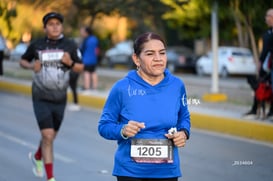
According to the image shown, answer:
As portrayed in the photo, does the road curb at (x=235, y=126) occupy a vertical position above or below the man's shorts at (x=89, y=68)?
below

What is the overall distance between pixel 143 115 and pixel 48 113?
3.22m

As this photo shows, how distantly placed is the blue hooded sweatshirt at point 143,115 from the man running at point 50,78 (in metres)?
3.01

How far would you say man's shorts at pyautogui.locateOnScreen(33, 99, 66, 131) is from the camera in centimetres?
750

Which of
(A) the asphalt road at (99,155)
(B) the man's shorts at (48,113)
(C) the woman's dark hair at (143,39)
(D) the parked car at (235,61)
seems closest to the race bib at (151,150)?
(C) the woman's dark hair at (143,39)

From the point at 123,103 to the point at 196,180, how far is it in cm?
388

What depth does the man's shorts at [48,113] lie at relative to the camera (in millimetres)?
7504

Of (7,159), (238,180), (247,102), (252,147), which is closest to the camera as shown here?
(238,180)

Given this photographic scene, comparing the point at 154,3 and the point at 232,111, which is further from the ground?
the point at 154,3

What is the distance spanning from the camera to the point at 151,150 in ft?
14.5

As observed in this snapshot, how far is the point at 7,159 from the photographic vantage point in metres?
9.62

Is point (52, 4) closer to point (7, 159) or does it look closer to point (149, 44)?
point (7, 159)

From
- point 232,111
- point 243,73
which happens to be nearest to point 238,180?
point 232,111

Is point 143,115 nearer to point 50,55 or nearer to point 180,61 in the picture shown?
point 50,55

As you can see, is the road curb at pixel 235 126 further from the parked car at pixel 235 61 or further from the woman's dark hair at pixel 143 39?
the parked car at pixel 235 61
